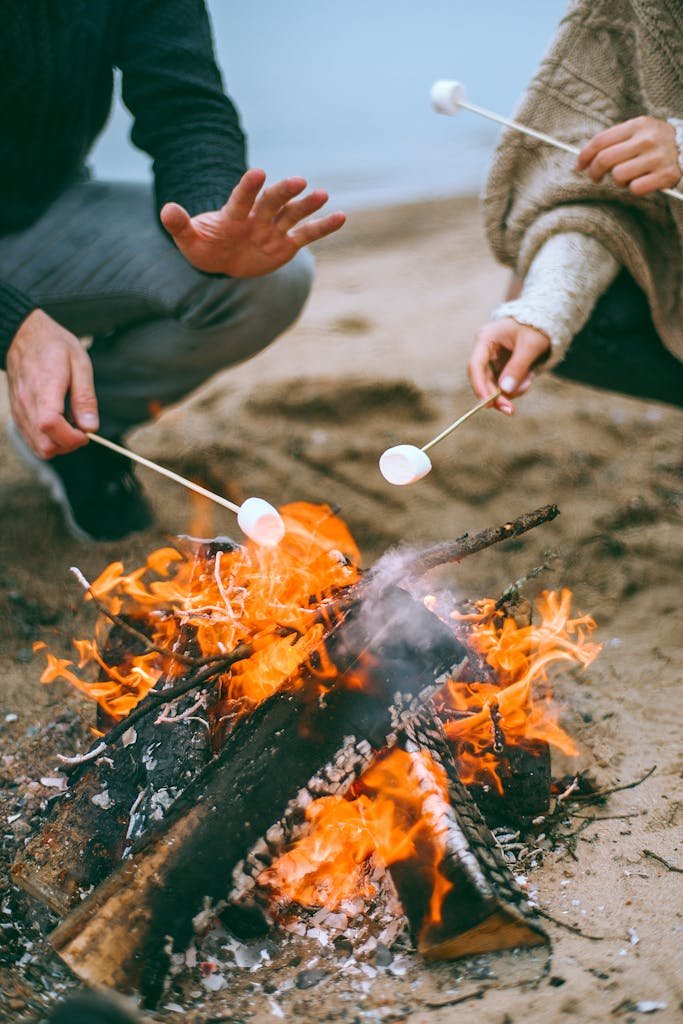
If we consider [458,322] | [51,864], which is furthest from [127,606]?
[458,322]

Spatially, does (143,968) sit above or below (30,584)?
above

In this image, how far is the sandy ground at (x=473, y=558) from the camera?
55.5 inches

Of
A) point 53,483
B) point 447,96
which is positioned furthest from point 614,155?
point 53,483

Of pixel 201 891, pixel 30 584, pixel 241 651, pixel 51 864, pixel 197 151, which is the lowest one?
pixel 30 584

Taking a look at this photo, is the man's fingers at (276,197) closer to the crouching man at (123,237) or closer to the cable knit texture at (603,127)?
the crouching man at (123,237)

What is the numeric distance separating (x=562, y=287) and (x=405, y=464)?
0.83 metres

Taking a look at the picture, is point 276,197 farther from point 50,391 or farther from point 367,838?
point 367,838

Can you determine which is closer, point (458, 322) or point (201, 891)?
point (201, 891)

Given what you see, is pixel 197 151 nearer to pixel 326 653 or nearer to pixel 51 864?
pixel 326 653

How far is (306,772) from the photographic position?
1.44 metres

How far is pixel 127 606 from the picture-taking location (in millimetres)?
2494

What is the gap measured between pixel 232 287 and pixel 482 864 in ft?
5.93

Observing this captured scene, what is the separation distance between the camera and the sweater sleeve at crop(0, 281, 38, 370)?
7.02 feet

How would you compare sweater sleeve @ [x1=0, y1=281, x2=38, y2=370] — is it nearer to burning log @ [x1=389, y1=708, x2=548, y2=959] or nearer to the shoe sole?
the shoe sole
